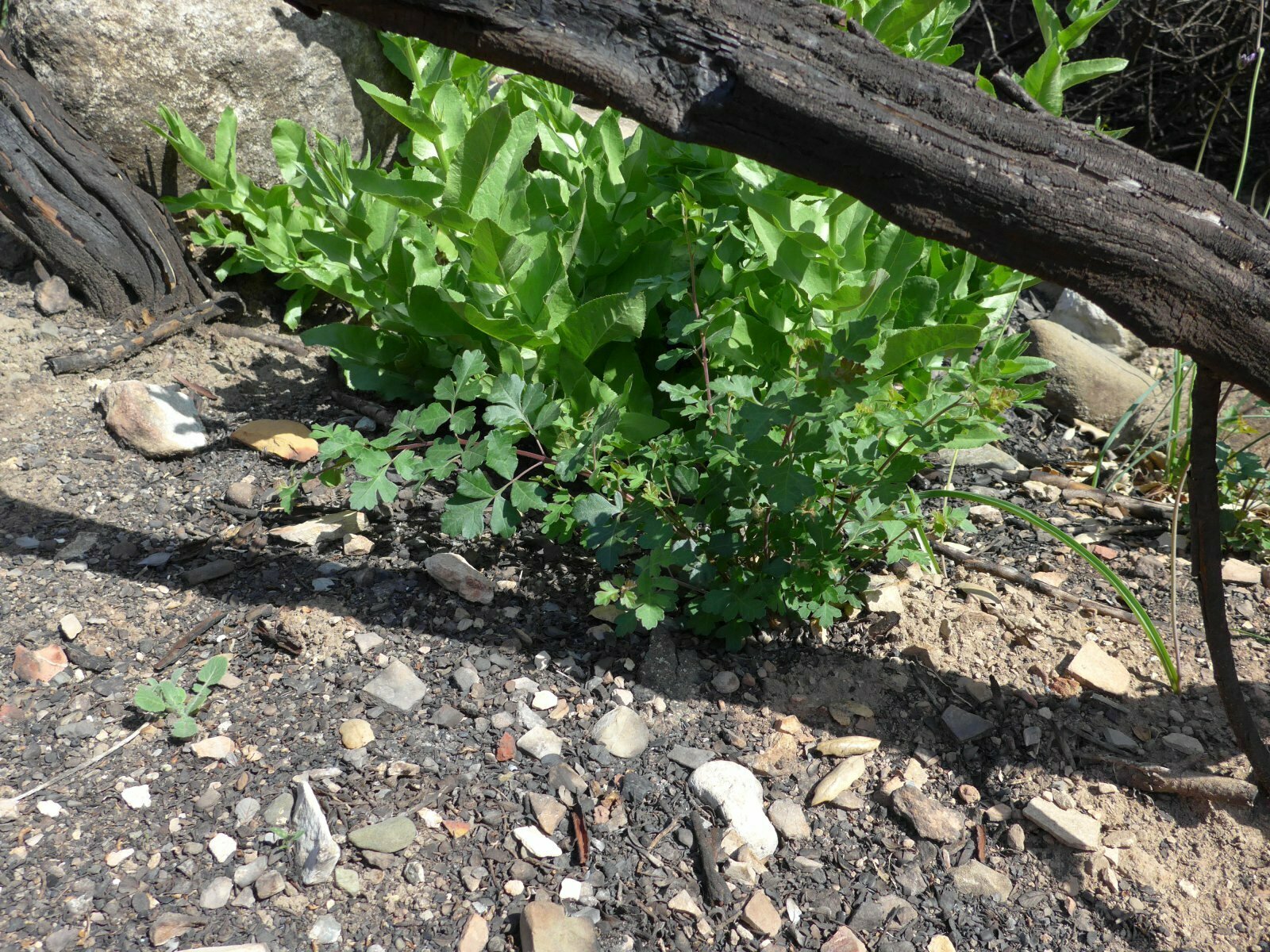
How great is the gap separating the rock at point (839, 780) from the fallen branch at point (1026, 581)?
0.68m

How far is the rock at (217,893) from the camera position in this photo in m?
1.45

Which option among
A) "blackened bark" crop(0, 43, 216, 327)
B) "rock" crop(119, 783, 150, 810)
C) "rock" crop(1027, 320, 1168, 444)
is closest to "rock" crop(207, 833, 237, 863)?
"rock" crop(119, 783, 150, 810)

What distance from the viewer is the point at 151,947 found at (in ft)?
4.54

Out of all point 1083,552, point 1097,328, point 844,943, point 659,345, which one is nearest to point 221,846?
point 844,943

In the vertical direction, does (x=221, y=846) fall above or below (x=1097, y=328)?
below

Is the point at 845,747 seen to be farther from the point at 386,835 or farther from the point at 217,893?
the point at 217,893

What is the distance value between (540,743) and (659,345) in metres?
1.06

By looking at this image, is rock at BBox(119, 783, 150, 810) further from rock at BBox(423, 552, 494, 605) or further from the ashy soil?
rock at BBox(423, 552, 494, 605)

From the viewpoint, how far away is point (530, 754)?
174 centimetres

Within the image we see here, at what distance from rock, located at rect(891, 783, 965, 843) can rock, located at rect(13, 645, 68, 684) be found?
1.60 metres

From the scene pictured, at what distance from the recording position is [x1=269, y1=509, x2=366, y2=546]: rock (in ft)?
7.27

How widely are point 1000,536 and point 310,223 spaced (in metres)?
2.11

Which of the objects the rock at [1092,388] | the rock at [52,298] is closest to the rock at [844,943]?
the rock at [1092,388]

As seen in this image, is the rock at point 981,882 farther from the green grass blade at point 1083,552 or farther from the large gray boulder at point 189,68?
the large gray boulder at point 189,68
